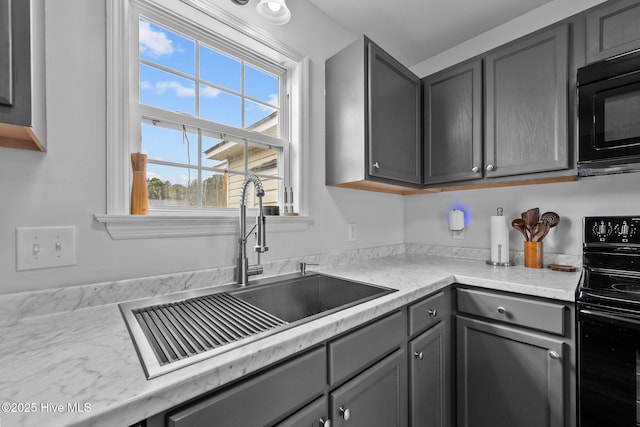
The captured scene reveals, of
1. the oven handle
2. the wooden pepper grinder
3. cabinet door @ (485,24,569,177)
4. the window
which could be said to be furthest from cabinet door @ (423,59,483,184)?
the wooden pepper grinder

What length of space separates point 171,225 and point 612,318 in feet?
5.84

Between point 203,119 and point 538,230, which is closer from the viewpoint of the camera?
point 203,119

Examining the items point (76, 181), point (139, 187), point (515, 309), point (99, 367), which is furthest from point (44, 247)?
point (515, 309)

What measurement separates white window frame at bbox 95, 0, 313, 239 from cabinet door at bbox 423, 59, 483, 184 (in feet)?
3.35

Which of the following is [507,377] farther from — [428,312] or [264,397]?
[264,397]

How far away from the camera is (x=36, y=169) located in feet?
3.04

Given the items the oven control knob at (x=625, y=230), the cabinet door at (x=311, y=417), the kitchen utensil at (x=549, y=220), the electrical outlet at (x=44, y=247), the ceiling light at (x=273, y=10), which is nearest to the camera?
the cabinet door at (x=311, y=417)

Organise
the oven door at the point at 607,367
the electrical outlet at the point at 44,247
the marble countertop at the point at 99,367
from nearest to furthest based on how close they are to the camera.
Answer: the marble countertop at the point at 99,367 < the electrical outlet at the point at 44,247 < the oven door at the point at 607,367

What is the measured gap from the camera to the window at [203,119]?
1276 millimetres

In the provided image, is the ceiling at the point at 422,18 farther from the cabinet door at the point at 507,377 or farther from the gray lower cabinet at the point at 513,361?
the cabinet door at the point at 507,377

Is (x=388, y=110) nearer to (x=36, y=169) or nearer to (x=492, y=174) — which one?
(x=492, y=174)

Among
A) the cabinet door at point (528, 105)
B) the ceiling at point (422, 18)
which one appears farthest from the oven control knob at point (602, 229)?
the ceiling at point (422, 18)

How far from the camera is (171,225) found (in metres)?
1.19

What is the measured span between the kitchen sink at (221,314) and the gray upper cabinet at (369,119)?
69 centimetres
